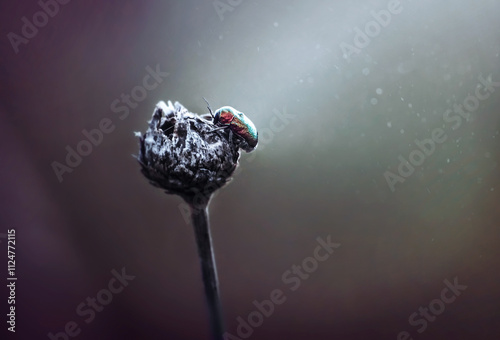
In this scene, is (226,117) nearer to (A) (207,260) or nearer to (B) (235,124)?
(B) (235,124)

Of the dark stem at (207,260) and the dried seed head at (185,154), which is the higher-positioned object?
the dried seed head at (185,154)

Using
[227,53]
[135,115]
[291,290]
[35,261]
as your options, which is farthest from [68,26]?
[291,290]

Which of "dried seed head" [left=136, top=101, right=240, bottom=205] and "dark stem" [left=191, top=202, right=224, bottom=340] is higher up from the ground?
"dried seed head" [left=136, top=101, right=240, bottom=205]

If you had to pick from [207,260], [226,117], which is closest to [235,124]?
[226,117]

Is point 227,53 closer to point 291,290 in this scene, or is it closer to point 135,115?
point 135,115
